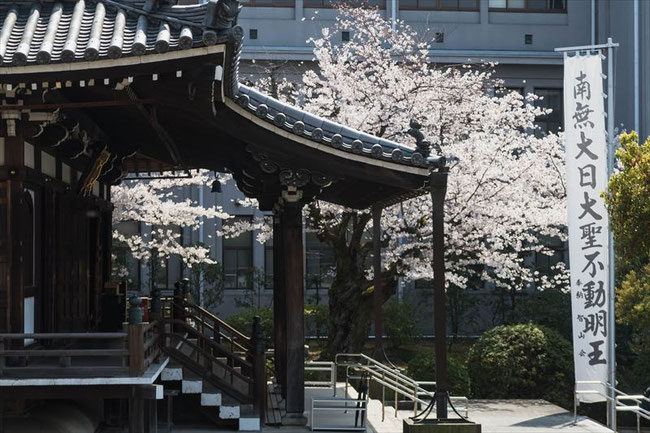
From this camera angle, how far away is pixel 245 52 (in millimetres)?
34219

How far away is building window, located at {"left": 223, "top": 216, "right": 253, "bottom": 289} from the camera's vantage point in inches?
1446

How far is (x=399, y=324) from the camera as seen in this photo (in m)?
31.6

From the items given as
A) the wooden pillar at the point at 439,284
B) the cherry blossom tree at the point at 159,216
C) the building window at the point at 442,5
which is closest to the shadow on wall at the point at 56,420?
the wooden pillar at the point at 439,284

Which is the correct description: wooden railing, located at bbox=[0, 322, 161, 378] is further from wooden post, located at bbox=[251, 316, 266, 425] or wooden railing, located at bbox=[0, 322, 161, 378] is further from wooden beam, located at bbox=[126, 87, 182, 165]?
wooden beam, located at bbox=[126, 87, 182, 165]

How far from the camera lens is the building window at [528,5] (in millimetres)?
36875

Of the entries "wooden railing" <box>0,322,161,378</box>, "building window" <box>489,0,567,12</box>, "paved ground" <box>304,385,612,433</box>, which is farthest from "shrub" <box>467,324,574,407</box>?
"building window" <box>489,0,567,12</box>

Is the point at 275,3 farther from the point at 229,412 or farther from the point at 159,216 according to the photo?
the point at 229,412

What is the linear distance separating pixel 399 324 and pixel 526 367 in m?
8.02

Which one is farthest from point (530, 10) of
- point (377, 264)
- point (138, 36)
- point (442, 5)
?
point (138, 36)

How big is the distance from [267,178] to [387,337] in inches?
713

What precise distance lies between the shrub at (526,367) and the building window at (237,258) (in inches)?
568

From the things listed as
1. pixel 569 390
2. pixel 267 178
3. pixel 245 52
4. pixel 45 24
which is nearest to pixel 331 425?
pixel 267 178

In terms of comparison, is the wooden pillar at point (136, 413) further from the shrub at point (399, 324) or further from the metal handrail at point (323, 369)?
the shrub at point (399, 324)

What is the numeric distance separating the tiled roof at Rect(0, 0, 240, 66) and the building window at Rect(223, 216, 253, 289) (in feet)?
80.4
